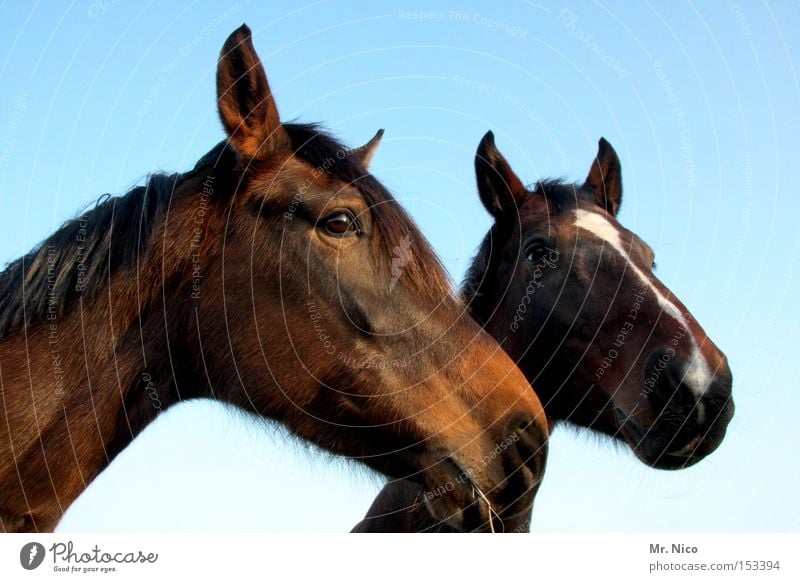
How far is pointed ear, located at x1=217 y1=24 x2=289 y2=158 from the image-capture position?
4.31 meters

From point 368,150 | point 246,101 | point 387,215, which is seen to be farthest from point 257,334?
point 368,150

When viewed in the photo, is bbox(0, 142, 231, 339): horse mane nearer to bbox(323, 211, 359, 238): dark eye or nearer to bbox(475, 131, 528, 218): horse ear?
bbox(323, 211, 359, 238): dark eye

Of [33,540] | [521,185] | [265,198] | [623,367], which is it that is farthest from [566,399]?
[33,540]

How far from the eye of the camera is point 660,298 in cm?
629

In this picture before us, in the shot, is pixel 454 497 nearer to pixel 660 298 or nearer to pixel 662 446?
pixel 662 446

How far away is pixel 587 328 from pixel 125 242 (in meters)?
3.73

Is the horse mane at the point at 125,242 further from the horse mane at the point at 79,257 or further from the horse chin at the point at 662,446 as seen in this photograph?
the horse chin at the point at 662,446

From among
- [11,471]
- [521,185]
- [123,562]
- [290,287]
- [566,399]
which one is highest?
[521,185]

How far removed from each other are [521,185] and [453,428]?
4.03m

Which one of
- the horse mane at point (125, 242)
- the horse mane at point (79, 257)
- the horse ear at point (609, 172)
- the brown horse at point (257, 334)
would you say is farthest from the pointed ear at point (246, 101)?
the horse ear at point (609, 172)

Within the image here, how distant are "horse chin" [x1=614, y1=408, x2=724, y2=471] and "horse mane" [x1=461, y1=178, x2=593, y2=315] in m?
1.72

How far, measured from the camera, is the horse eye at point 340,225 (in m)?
4.45

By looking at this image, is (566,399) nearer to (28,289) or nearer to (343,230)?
(343,230)

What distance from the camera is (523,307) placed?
690cm
